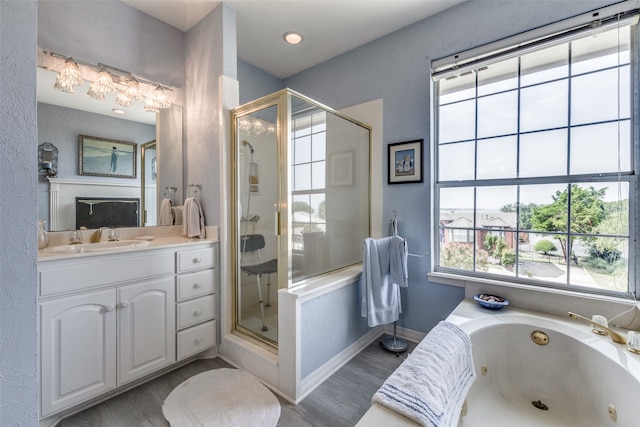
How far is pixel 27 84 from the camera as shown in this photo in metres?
0.75

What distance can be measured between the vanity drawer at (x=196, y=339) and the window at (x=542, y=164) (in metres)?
1.88

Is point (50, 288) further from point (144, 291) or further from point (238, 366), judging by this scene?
point (238, 366)

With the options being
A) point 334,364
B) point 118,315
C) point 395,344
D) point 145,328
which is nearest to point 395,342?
point 395,344

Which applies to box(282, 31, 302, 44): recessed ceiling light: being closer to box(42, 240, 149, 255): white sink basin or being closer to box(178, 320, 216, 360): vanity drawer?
box(42, 240, 149, 255): white sink basin

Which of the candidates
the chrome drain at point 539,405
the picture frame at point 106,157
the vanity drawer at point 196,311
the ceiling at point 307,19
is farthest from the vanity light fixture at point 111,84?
the chrome drain at point 539,405

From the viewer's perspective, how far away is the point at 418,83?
2260mm

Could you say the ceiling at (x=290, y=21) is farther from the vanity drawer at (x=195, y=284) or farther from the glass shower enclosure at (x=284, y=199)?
the vanity drawer at (x=195, y=284)

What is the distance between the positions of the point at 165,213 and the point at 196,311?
89 cm

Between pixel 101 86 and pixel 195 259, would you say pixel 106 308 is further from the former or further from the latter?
pixel 101 86

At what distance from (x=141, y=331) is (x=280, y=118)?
164 centimetres

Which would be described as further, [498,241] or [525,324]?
[498,241]

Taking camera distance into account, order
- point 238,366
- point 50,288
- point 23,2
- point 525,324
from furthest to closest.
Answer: point 238,366 → point 525,324 → point 50,288 → point 23,2

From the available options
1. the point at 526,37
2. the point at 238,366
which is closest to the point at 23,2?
the point at 238,366

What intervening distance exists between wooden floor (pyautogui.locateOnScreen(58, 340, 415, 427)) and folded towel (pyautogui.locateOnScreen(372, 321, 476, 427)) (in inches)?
25.9
